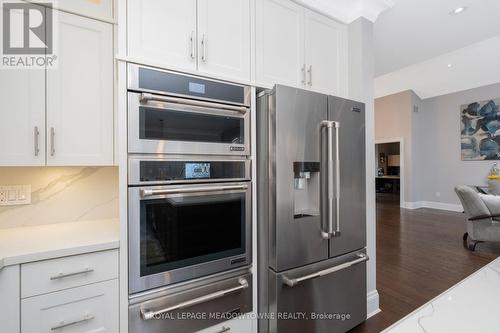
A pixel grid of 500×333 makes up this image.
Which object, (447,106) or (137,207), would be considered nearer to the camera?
(137,207)

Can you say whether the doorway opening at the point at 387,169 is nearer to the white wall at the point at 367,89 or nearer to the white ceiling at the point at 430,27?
the white ceiling at the point at 430,27

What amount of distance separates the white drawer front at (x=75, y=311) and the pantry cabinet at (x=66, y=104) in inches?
28.6

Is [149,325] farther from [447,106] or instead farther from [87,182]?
[447,106]

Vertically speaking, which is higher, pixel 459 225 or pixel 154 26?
pixel 154 26

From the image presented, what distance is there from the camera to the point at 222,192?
153 cm

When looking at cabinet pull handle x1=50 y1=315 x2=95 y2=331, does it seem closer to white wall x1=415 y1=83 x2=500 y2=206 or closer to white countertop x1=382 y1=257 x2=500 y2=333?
white countertop x1=382 y1=257 x2=500 y2=333

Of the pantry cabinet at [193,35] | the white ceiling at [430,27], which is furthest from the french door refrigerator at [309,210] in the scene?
the white ceiling at [430,27]

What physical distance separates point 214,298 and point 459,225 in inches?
233

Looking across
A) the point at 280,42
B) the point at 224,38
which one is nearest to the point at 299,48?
the point at 280,42

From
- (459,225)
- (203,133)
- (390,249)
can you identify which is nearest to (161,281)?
(203,133)

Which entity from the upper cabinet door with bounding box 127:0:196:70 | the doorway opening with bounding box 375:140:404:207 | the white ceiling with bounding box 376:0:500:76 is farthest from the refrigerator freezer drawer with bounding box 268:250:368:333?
the doorway opening with bounding box 375:140:404:207

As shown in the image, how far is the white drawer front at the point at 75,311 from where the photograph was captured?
114 centimetres

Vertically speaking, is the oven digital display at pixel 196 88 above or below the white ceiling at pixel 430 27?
below

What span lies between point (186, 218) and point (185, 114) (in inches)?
23.8
